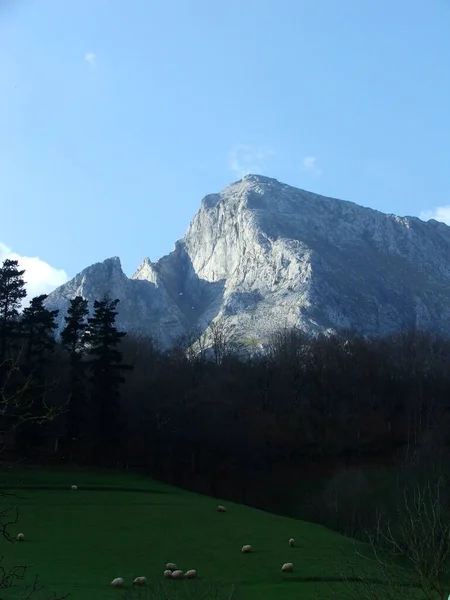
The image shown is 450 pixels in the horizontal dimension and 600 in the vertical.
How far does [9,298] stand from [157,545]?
34931 mm

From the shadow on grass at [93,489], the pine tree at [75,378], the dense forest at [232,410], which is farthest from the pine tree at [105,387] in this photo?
the shadow on grass at [93,489]

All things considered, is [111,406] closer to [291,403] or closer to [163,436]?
[163,436]

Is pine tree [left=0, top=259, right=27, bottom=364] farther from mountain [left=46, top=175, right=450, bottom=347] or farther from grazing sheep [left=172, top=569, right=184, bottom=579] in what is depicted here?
mountain [left=46, top=175, right=450, bottom=347]

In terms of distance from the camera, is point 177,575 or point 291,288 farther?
point 291,288

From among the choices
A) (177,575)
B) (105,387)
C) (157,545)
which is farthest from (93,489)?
(177,575)

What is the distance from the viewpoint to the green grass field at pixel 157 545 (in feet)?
65.9

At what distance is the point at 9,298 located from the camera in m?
57.4

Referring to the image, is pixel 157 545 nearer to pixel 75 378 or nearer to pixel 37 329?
pixel 75 378

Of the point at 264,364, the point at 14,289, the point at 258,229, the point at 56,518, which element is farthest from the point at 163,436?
the point at 258,229

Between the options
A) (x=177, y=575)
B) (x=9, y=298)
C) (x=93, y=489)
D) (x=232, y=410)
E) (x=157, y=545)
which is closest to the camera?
(x=177, y=575)

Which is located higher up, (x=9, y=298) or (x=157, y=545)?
(x=9, y=298)

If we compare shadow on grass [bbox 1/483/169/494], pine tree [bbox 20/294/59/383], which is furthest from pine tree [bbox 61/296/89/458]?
shadow on grass [bbox 1/483/169/494]

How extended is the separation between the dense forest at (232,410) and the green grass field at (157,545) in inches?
338

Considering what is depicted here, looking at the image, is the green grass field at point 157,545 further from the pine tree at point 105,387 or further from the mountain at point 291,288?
the mountain at point 291,288
